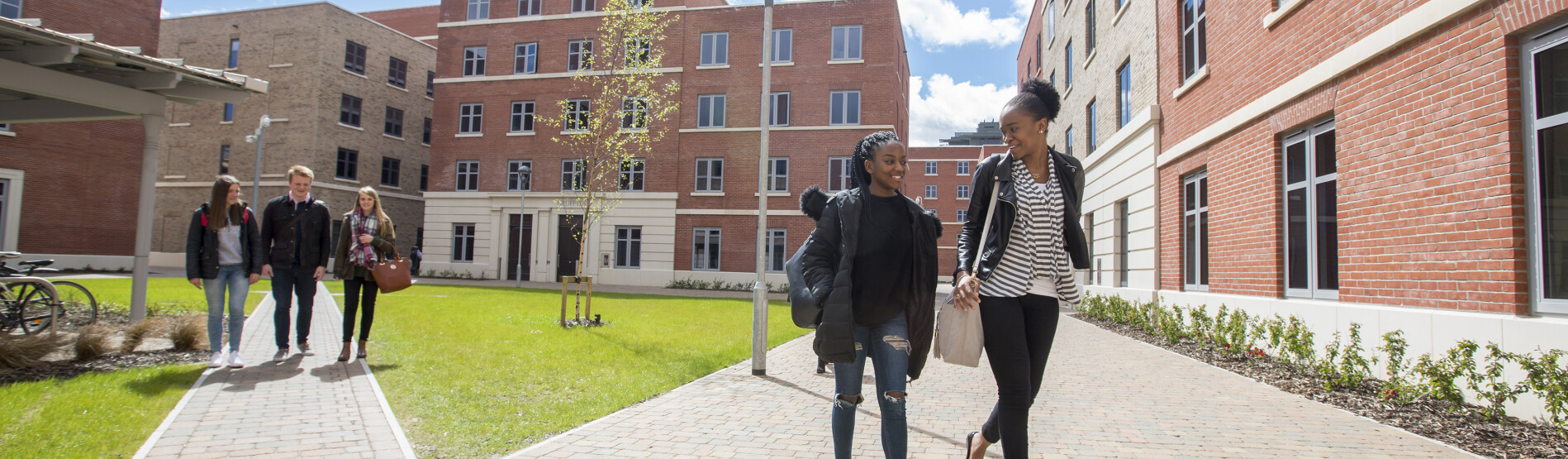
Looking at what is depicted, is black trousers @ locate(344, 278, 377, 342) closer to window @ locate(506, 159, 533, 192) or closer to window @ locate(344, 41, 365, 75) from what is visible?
window @ locate(506, 159, 533, 192)

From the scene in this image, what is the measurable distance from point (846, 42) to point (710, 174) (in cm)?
733

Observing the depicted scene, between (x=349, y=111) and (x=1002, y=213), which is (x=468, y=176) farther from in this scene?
(x=1002, y=213)

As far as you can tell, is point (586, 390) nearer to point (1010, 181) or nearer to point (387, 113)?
point (1010, 181)

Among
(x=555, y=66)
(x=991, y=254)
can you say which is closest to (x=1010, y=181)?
(x=991, y=254)

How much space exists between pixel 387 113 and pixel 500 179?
10.3 metres

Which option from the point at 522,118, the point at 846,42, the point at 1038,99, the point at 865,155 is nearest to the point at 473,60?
the point at 522,118

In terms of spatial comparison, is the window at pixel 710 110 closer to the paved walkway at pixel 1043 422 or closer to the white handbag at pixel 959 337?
the paved walkway at pixel 1043 422

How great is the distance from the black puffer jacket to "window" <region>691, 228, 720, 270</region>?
27774 mm

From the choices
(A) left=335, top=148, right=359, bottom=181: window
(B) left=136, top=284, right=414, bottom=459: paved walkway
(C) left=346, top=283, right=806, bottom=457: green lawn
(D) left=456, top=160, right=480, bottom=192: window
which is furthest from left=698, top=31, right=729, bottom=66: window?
(B) left=136, top=284, right=414, bottom=459: paved walkway

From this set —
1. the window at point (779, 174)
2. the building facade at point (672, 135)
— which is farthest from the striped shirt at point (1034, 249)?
the window at point (779, 174)

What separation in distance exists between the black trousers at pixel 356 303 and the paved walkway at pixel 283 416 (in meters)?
0.29

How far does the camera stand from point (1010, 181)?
3.51m

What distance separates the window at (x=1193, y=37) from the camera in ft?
39.2

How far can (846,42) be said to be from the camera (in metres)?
30.6
